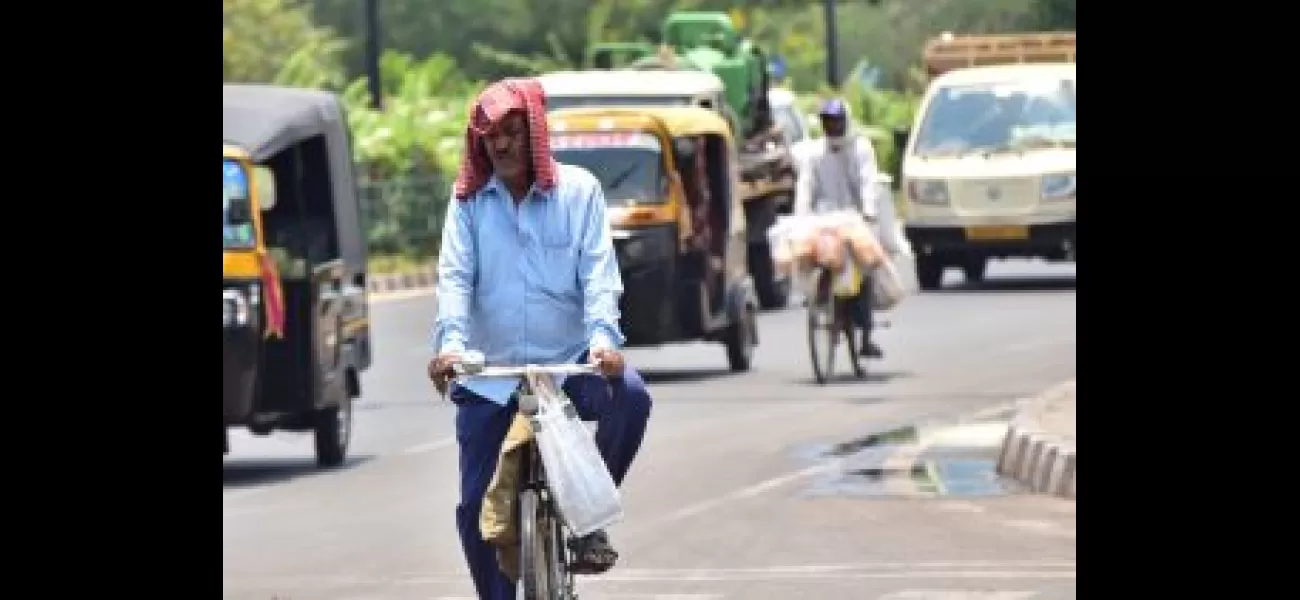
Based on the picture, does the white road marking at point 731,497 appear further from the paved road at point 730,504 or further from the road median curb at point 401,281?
the road median curb at point 401,281

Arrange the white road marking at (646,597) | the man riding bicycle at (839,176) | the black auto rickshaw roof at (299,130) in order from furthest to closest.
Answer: the man riding bicycle at (839,176)
the black auto rickshaw roof at (299,130)
the white road marking at (646,597)

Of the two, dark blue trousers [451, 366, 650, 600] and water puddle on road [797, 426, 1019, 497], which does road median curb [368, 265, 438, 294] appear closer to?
water puddle on road [797, 426, 1019, 497]

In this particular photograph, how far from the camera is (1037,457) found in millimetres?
17469

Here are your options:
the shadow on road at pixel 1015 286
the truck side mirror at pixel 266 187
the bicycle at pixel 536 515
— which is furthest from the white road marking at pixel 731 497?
the shadow on road at pixel 1015 286

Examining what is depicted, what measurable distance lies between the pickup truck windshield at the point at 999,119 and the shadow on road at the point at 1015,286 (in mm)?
1193

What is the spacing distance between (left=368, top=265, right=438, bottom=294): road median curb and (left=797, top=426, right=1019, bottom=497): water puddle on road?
1924 centimetres

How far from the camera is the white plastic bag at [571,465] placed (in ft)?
34.7

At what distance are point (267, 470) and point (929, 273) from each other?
52.2 ft

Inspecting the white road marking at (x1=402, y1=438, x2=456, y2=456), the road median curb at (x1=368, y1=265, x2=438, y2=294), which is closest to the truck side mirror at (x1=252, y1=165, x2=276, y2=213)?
the white road marking at (x1=402, y1=438, x2=456, y2=456)

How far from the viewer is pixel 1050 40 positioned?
41.8 m

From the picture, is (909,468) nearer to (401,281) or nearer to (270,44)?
(401,281)
